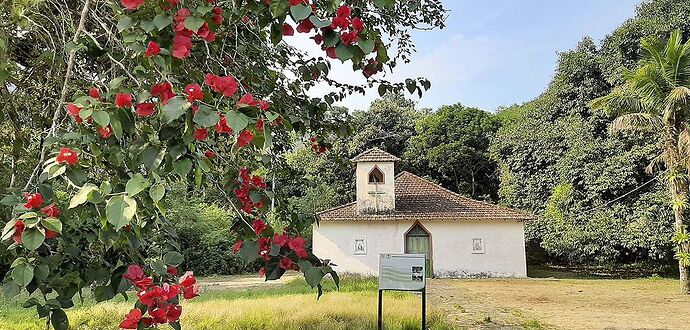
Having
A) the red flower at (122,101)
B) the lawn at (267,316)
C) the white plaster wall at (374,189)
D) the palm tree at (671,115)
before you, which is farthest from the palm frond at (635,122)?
the red flower at (122,101)

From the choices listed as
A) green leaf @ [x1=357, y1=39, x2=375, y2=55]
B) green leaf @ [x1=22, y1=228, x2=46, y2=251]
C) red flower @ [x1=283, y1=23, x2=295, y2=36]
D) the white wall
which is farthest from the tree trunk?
green leaf @ [x1=22, y1=228, x2=46, y2=251]

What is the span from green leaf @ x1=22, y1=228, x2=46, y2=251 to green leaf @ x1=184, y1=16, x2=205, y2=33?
0.61 m

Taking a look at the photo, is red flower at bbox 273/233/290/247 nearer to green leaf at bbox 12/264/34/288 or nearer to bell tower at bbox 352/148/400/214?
green leaf at bbox 12/264/34/288

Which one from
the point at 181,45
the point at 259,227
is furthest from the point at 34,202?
the point at 259,227

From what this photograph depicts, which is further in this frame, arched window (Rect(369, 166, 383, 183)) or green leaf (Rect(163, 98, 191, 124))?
arched window (Rect(369, 166, 383, 183))

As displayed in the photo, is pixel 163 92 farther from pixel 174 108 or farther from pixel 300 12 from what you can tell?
pixel 300 12

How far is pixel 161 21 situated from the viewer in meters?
1.43

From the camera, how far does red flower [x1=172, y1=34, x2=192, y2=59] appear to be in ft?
4.69

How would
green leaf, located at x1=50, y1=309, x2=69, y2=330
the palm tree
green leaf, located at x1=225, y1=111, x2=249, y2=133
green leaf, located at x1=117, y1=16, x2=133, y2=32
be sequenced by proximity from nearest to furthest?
green leaf, located at x1=225, y1=111, x2=249, y2=133
green leaf, located at x1=117, y1=16, x2=133, y2=32
green leaf, located at x1=50, y1=309, x2=69, y2=330
the palm tree

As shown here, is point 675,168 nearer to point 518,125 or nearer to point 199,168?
point 518,125

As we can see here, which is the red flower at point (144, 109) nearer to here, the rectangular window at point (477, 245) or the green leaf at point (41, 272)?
the green leaf at point (41, 272)

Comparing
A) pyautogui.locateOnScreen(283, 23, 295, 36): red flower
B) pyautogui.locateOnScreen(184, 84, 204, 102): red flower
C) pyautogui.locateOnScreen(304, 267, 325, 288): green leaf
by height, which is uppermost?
pyautogui.locateOnScreen(283, 23, 295, 36): red flower

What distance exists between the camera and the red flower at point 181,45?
56.2 inches

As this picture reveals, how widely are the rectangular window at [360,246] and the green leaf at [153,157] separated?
18.4m
